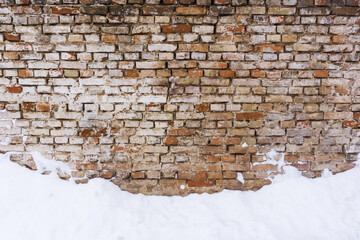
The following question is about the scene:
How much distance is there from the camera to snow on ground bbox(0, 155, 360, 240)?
183 centimetres

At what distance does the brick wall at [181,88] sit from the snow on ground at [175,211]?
0.11 meters

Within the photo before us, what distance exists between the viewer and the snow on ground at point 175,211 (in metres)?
1.83

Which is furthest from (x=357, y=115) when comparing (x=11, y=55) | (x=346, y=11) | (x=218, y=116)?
(x=11, y=55)

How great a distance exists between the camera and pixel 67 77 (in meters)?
2.02

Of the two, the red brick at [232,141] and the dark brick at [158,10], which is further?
the red brick at [232,141]

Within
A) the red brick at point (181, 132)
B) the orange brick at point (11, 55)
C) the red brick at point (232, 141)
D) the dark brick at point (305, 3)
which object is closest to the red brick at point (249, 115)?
the red brick at point (232, 141)

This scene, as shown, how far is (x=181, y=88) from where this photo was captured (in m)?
2.04

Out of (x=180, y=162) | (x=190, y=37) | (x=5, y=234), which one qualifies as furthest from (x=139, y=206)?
(x=190, y=37)

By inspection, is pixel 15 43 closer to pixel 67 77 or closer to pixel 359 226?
pixel 67 77

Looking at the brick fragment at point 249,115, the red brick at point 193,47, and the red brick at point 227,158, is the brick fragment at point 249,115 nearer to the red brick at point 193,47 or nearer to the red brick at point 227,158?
the red brick at point 227,158

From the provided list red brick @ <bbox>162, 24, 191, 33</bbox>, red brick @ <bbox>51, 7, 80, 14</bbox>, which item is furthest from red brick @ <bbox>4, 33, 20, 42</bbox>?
red brick @ <bbox>162, 24, 191, 33</bbox>

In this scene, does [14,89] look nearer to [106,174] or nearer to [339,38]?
[106,174]

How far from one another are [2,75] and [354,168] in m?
3.42

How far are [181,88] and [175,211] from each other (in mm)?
1123
